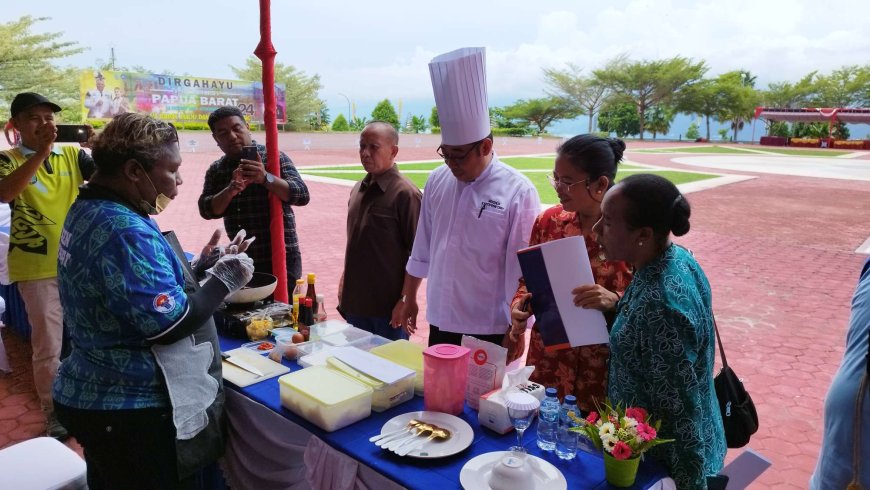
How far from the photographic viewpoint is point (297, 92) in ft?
137

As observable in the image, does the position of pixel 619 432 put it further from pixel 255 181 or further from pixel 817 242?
pixel 817 242

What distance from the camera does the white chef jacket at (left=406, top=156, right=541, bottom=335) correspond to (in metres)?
2.41

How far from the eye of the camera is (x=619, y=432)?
1.36m

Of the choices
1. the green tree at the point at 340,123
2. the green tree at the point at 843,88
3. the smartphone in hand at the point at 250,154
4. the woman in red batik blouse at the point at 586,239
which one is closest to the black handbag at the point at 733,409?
the woman in red batik blouse at the point at 586,239

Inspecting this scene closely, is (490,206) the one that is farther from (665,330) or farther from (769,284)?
(769,284)

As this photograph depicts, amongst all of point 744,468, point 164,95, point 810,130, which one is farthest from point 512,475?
point 810,130

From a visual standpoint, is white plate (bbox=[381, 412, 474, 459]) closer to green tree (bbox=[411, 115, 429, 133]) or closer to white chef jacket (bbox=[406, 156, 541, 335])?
white chef jacket (bbox=[406, 156, 541, 335])

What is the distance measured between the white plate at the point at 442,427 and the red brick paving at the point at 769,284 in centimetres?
213

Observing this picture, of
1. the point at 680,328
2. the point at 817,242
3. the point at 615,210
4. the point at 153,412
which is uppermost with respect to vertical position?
the point at 615,210

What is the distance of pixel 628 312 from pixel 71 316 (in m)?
1.59

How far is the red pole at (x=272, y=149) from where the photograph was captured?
2893 millimetres

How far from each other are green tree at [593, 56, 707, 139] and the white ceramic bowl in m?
52.6

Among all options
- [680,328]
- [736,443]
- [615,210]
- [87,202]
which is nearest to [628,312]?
[680,328]

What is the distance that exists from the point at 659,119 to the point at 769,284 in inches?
2073
